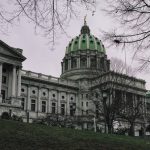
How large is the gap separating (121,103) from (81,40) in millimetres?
70973

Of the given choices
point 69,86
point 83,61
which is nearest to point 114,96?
point 69,86

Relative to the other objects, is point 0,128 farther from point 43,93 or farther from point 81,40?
point 81,40

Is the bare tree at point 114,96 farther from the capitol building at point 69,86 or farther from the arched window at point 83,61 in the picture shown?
the arched window at point 83,61

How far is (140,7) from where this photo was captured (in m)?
15.2

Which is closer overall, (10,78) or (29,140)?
(29,140)

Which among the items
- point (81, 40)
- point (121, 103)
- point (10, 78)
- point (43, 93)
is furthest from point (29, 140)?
point (81, 40)

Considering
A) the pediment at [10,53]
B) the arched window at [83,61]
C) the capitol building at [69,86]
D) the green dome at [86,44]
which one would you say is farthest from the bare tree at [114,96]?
the green dome at [86,44]

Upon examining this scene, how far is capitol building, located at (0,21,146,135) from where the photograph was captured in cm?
6906

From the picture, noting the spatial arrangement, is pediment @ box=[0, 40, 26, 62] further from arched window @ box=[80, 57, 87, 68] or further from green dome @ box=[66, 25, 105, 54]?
green dome @ box=[66, 25, 105, 54]

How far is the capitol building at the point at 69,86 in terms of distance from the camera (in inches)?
2719

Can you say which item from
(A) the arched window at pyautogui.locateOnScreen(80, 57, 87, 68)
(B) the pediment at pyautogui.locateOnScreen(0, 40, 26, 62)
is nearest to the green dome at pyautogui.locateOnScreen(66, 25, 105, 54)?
(A) the arched window at pyautogui.locateOnScreen(80, 57, 87, 68)

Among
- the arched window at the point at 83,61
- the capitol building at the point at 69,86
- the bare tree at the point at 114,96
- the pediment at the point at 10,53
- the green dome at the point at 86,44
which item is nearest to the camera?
the bare tree at the point at 114,96

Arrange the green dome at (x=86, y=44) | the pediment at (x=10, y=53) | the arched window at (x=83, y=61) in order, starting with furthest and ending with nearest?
the green dome at (x=86, y=44) → the arched window at (x=83, y=61) → the pediment at (x=10, y=53)

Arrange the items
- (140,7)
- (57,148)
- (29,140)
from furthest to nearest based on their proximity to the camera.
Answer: (29,140), (57,148), (140,7)
